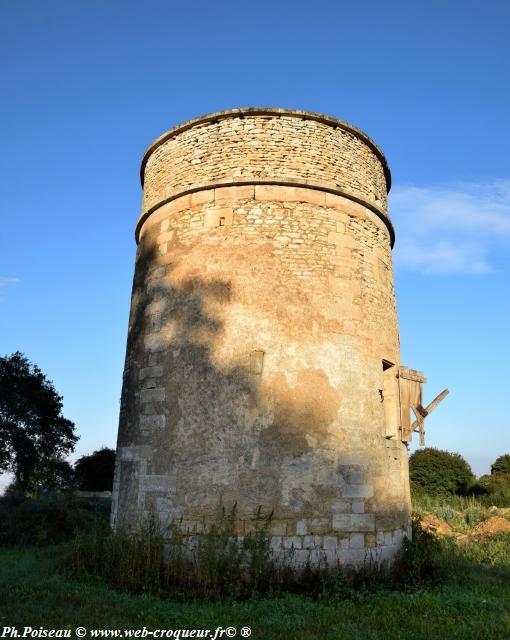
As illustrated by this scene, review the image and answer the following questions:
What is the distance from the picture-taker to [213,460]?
6.27 m

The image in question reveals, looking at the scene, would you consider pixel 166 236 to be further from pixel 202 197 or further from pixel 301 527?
pixel 301 527

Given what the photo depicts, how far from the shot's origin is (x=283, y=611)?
496 centimetres

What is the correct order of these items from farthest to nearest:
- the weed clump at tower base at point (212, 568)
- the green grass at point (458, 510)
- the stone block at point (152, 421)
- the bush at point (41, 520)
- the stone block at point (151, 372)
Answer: the green grass at point (458, 510), the bush at point (41, 520), the stone block at point (151, 372), the stone block at point (152, 421), the weed clump at tower base at point (212, 568)

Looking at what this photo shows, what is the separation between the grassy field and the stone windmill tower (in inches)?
32.4

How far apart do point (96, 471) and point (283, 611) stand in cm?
1746

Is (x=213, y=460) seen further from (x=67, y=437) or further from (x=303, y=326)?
(x=67, y=437)

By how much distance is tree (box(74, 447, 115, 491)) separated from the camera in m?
20.4

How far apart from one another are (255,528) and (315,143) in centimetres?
556

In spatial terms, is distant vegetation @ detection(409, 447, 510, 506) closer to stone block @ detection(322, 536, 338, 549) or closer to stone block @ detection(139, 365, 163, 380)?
stone block @ detection(322, 536, 338, 549)

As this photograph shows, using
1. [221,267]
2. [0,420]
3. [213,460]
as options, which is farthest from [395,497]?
[0,420]

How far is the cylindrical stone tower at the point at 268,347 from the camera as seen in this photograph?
623cm

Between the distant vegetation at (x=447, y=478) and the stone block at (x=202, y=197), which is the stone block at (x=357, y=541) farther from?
the distant vegetation at (x=447, y=478)

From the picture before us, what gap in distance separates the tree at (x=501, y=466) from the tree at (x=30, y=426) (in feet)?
64.7

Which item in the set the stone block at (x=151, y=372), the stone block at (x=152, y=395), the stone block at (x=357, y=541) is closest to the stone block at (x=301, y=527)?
the stone block at (x=357, y=541)
